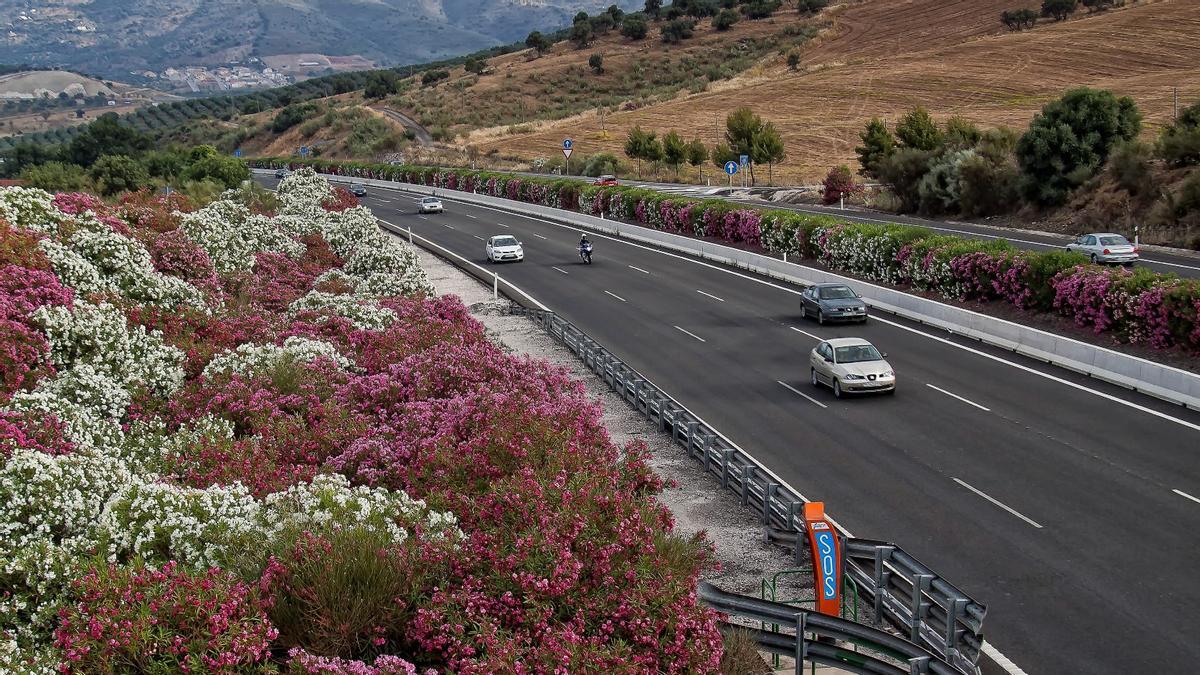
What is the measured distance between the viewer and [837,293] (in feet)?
112

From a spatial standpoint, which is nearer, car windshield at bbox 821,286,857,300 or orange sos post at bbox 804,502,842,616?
orange sos post at bbox 804,502,842,616

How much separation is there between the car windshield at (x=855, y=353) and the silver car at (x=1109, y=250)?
17.7 metres

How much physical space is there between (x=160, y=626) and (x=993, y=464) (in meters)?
15.0

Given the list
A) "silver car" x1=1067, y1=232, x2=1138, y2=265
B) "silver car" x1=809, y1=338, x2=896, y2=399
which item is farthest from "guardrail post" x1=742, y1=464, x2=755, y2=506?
"silver car" x1=1067, y1=232, x2=1138, y2=265

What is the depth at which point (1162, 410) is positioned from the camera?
22.4 m

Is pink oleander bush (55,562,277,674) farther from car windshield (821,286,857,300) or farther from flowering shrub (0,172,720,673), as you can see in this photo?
car windshield (821,286,857,300)

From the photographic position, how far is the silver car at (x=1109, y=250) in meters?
38.6

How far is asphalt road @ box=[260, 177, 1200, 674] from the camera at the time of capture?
1334 centimetres

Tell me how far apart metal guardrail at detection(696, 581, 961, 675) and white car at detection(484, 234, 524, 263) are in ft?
131

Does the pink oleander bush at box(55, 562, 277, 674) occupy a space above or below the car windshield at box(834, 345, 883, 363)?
above

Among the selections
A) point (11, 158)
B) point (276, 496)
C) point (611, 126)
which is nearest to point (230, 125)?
point (11, 158)

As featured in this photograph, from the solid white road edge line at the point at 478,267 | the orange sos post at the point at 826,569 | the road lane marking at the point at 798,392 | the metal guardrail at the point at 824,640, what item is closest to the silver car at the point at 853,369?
the road lane marking at the point at 798,392

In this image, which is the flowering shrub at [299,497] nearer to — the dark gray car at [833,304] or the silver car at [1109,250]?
the dark gray car at [833,304]

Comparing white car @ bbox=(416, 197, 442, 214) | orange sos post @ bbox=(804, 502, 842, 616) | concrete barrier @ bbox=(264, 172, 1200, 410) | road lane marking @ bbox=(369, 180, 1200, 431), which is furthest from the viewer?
white car @ bbox=(416, 197, 442, 214)
